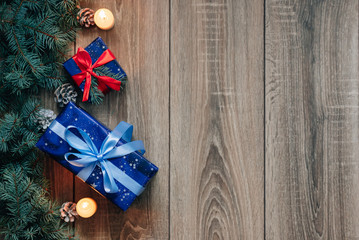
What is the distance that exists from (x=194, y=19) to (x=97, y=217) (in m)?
0.66

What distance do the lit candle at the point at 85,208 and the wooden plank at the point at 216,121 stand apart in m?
0.23

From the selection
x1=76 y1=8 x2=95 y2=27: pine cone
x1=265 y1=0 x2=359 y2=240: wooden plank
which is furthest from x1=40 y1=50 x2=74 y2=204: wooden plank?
x1=265 y1=0 x2=359 y2=240: wooden plank

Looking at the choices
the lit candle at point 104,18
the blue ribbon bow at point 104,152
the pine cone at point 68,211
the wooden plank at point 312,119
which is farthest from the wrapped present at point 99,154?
the wooden plank at point 312,119

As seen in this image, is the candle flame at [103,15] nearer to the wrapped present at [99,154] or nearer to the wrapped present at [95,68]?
the wrapped present at [95,68]

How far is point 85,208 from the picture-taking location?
35.0 inches

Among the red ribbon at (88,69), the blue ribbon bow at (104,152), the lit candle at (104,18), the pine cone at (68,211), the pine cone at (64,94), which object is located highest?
the lit candle at (104,18)

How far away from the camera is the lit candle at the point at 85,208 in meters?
0.89

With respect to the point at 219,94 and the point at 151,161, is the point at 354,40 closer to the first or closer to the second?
the point at 219,94

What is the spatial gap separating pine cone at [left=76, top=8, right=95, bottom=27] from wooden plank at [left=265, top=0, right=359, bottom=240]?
526 millimetres

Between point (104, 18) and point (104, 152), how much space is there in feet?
1.24

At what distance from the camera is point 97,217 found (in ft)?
3.14

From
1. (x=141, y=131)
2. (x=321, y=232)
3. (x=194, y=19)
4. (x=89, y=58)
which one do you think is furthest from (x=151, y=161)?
(x=321, y=232)

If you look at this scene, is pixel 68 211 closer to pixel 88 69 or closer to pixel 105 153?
pixel 105 153

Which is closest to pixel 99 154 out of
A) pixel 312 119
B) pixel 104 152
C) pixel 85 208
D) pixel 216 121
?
pixel 104 152
